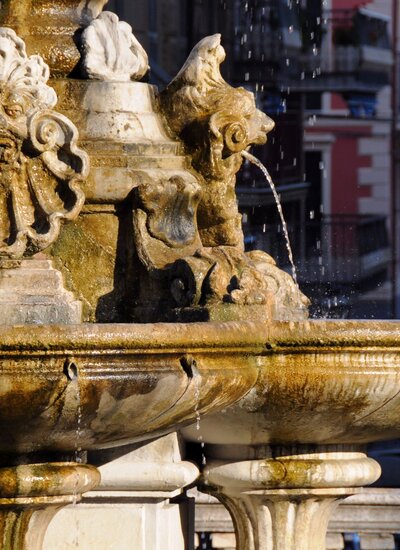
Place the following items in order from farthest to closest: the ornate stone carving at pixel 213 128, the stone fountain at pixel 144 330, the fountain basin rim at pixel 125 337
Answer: the ornate stone carving at pixel 213 128
the stone fountain at pixel 144 330
the fountain basin rim at pixel 125 337

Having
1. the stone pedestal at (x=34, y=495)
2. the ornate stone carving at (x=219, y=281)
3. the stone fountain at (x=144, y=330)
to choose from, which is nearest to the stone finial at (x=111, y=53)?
the stone fountain at (x=144, y=330)

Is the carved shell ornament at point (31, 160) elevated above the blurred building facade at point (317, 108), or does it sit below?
above

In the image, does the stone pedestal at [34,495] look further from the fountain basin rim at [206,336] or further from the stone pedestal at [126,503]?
the fountain basin rim at [206,336]

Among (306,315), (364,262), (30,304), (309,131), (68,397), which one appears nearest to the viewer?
(68,397)

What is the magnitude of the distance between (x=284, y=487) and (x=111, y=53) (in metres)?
1.34

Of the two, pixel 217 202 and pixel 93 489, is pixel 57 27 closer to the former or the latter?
pixel 217 202

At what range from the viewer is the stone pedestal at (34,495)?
19.1 feet

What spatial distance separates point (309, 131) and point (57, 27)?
28787 millimetres

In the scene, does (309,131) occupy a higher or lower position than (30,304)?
lower

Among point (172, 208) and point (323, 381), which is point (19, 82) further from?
point (323, 381)

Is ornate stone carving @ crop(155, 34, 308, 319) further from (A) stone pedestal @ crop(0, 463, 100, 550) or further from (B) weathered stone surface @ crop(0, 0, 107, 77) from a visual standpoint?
(A) stone pedestal @ crop(0, 463, 100, 550)

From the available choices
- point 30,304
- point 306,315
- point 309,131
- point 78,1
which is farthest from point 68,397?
point 309,131

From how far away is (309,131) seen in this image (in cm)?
3553

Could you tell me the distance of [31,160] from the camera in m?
6.37
